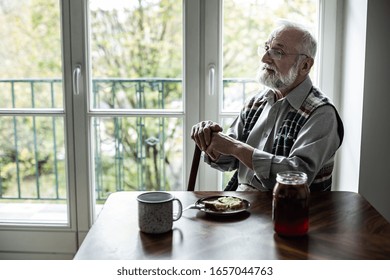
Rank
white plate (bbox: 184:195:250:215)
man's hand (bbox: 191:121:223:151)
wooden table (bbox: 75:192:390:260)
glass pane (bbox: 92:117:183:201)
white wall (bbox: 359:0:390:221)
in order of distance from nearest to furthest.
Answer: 1. wooden table (bbox: 75:192:390:260)
2. white plate (bbox: 184:195:250:215)
3. man's hand (bbox: 191:121:223:151)
4. white wall (bbox: 359:0:390:221)
5. glass pane (bbox: 92:117:183:201)

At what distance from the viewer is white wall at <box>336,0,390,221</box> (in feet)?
7.35

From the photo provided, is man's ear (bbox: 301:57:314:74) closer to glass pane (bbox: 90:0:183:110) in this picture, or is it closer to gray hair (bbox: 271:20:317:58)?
gray hair (bbox: 271:20:317:58)

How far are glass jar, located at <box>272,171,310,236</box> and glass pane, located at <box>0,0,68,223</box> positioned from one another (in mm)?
1800

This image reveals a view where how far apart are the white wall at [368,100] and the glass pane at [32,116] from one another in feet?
5.24

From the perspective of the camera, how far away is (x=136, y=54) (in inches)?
106

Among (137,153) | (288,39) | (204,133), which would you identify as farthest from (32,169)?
(288,39)

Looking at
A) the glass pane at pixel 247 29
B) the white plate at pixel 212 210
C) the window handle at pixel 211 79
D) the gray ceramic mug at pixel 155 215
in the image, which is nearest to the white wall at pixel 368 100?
the glass pane at pixel 247 29

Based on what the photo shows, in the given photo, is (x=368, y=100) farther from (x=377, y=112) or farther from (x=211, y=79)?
(x=211, y=79)

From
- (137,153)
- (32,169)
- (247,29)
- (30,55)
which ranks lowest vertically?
(32,169)

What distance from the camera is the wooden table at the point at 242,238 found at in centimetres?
113

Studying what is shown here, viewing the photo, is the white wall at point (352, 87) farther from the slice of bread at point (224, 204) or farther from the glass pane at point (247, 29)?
the slice of bread at point (224, 204)

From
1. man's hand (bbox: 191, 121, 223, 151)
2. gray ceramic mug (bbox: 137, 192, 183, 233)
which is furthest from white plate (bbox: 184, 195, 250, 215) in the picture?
man's hand (bbox: 191, 121, 223, 151)

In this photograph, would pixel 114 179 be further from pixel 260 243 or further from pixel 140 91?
pixel 260 243

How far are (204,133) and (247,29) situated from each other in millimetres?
1036
